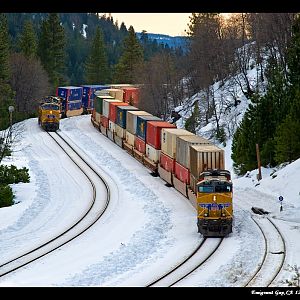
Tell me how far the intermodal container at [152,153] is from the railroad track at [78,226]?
149 inches

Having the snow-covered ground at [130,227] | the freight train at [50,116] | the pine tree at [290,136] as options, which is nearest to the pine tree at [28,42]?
the freight train at [50,116]

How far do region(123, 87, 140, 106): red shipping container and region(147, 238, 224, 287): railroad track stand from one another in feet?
173

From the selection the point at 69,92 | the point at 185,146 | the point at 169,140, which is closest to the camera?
the point at 185,146

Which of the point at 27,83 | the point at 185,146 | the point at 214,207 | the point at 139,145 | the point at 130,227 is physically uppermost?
the point at 27,83

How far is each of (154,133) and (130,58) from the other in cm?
6310

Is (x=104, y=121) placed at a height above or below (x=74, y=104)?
below

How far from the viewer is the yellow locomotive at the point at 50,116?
5906 centimetres

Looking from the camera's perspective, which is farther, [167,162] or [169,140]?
[167,162]

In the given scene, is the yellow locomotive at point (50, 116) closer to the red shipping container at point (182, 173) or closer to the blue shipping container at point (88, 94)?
the blue shipping container at point (88, 94)

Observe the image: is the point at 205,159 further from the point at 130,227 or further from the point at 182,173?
the point at 130,227

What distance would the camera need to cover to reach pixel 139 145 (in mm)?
43406

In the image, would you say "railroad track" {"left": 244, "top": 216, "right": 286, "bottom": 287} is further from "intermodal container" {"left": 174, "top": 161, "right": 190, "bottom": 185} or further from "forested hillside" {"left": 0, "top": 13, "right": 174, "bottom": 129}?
"forested hillside" {"left": 0, "top": 13, "right": 174, "bottom": 129}

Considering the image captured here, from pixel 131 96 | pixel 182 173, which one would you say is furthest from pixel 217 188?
pixel 131 96
